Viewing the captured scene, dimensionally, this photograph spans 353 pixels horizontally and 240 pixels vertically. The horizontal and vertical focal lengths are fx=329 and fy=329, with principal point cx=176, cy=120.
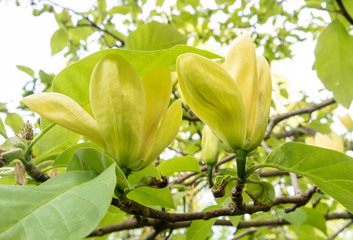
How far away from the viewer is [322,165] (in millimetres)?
488

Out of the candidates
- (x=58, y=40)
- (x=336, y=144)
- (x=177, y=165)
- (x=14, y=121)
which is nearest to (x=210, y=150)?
(x=177, y=165)

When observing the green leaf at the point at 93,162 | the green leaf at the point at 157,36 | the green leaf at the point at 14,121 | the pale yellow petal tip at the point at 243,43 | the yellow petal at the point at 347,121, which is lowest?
the yellow petal at the point at 347,121

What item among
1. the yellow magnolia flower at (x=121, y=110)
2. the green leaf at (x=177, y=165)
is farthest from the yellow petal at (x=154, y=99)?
the green leaf at (x=177, y=165)

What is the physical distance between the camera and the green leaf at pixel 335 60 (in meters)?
1.11

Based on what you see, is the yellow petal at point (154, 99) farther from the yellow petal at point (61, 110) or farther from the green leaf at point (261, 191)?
the green leaf at point (261, 191)

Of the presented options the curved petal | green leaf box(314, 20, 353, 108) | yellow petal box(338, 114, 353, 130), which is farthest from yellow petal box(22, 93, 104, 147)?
yellow petal box(338, 114, 353, 130)

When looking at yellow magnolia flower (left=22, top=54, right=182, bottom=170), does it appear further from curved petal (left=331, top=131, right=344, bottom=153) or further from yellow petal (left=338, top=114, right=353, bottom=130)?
yellow petal (left=338, top=114, right=353, bottom=130)

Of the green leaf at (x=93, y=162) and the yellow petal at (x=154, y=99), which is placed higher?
the yellow petal at (x=154, y=99)

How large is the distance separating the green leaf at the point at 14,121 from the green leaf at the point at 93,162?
0.48 metres

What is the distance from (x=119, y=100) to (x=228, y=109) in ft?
0.52

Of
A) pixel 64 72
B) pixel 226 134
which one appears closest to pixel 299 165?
pixel 226 134

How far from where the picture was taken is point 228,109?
48cm

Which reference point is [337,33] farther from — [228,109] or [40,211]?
[40,211]

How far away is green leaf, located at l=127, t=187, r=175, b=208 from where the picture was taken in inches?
24.6
